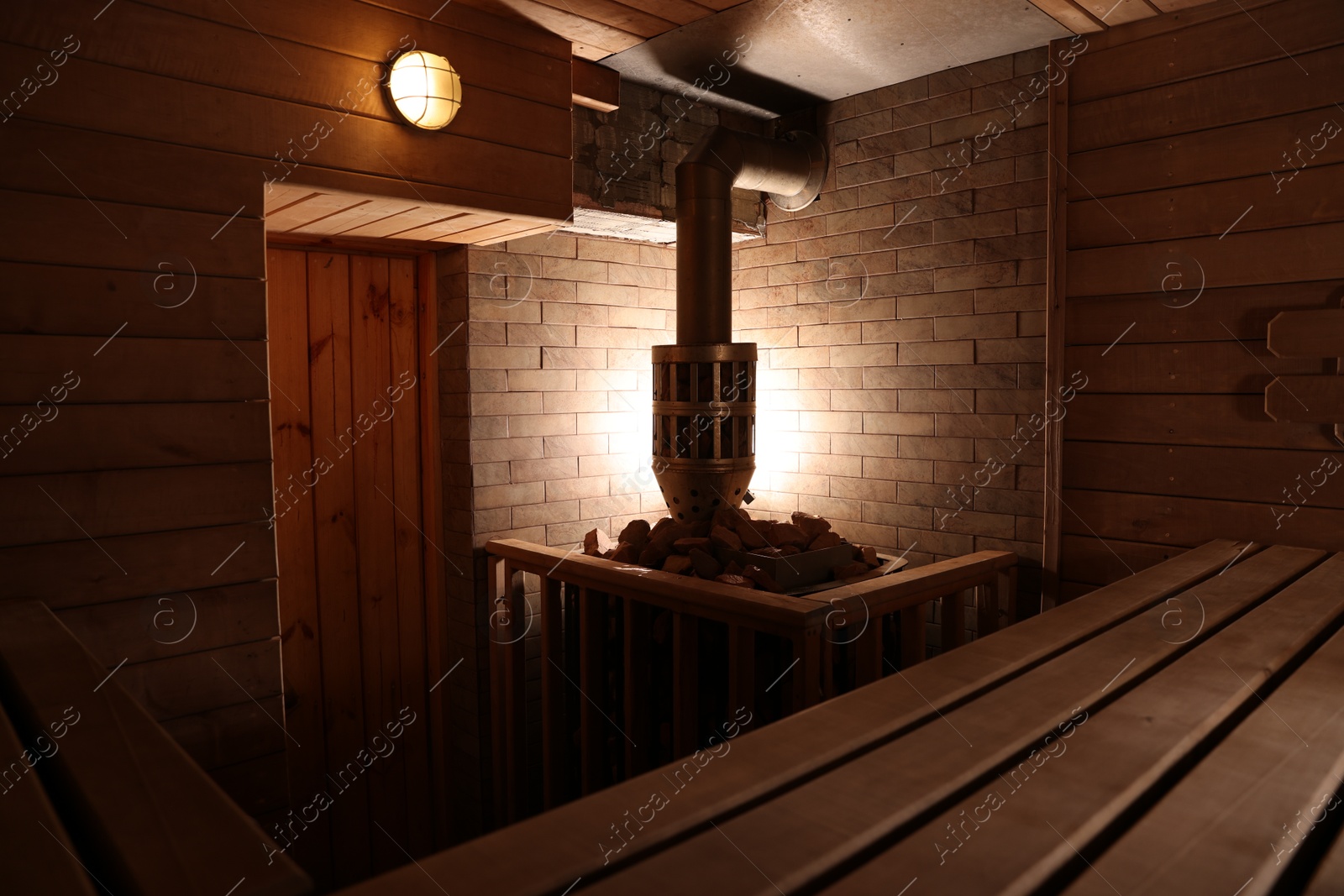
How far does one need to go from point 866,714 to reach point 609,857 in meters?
0.50

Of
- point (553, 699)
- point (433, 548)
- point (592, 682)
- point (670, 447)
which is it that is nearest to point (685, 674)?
point (592, 682)

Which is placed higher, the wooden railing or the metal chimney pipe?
the metal chimney pipe

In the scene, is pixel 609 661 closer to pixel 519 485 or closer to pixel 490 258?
pixel 519 485

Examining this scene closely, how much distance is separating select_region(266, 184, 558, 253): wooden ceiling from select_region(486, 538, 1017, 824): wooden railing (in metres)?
1.11

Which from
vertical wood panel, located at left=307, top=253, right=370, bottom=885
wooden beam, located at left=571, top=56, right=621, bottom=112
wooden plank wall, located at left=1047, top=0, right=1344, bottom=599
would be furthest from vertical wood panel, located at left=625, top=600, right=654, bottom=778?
wooden beam, located at left=571, top=56, right=621, bottom=112

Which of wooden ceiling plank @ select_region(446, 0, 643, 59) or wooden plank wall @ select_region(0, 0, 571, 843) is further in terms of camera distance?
wooden ceiling plank @ select_region(446, 0, 643, 59)

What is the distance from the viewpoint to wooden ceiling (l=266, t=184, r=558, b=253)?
7.88ft

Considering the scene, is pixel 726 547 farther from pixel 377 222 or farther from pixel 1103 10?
pixel 1103 10

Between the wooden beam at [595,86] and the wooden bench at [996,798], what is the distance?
2.42m

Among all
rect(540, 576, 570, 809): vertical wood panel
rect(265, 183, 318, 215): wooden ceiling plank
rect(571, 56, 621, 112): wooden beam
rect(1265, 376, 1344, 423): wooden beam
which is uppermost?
rect(571, 56, 621, 112): wooden beam

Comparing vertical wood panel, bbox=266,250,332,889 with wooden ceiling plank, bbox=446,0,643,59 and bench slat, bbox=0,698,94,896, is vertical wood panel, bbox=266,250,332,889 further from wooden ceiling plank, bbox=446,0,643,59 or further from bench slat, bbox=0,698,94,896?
bench slat, bbox=0,698,94,896

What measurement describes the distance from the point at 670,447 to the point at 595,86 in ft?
4.35

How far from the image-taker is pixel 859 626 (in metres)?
2.70

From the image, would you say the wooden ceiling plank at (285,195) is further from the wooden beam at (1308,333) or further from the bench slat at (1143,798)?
the wooden beam at (1308,333)
